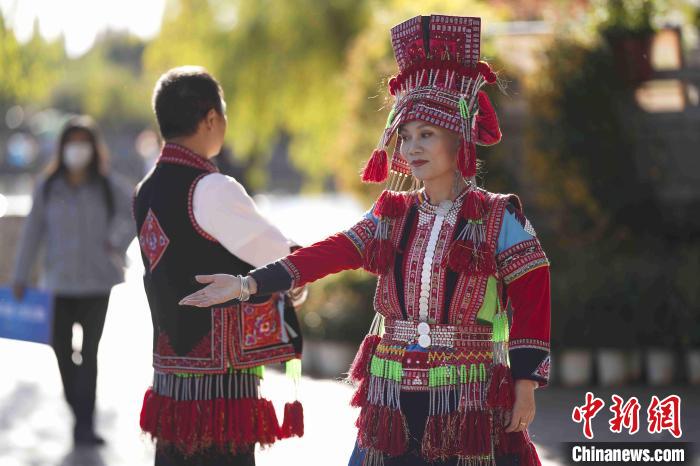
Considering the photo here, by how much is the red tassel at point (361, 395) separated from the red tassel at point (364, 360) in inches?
0.9

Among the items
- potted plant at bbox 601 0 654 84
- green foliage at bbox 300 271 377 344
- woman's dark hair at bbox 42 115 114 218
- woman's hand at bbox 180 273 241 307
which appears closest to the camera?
woman's hand at bbox 180 273 241 307

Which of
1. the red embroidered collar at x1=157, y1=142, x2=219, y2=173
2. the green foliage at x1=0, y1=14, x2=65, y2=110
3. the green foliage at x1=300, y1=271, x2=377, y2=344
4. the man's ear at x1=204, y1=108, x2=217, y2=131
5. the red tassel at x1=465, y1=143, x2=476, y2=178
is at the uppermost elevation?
the green foliage at x1=0, y1=14, x2=65, y2=110

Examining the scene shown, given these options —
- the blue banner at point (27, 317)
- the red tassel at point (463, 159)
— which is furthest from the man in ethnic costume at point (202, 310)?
the blue banner at point (27, 317)

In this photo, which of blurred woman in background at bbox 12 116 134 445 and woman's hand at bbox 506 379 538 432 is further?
blurred woman in background at bbox 12 116 134 445

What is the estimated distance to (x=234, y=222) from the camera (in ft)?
14.9

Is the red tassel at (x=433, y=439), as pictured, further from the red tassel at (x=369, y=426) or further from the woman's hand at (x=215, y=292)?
the woman's hand at (x=215, y=292)

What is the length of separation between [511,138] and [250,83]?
9066mm

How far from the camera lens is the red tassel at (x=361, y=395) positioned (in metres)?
4.07

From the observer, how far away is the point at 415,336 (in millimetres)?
3971

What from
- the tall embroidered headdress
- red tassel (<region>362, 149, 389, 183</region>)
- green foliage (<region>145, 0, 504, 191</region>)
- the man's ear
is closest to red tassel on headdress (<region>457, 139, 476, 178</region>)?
the tall embroidered headdress

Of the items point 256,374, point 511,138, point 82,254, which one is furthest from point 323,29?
point 256,374

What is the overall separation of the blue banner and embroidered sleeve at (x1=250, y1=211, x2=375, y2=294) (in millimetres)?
3567

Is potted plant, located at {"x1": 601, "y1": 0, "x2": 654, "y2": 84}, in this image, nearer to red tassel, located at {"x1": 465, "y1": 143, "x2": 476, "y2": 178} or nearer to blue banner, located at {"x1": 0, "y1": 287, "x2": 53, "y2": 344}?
blue banner, located at {"x1": 0, "y1": 287, "x2": 53, "y2": 344}

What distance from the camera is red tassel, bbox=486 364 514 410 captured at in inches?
150
